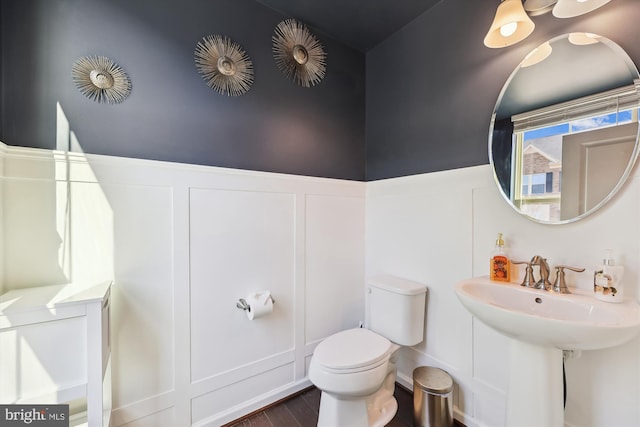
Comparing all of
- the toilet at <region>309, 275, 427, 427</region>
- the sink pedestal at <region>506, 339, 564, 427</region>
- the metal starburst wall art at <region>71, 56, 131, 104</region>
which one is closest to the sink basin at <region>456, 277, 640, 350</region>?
the sink pedestal at <region>506, 339, 564, 427</region>

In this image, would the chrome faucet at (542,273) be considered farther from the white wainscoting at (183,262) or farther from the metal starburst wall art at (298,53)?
the metal starburst wall art at (298,53)

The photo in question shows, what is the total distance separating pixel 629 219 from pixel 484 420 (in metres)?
1.20

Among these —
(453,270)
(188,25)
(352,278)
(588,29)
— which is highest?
(188,25)

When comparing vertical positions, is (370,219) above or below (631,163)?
below

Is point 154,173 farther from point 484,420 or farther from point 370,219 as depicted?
point 484,420

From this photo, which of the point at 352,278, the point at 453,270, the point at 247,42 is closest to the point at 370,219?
the point at 352,278

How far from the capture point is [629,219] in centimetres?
101

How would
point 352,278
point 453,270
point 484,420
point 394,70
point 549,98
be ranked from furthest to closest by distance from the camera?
point 352,278 → point 394,70 → point 453,270 → point 484,420 → point 549,98

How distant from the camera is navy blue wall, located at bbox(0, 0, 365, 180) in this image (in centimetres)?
112

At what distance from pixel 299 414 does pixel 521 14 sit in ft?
7.85

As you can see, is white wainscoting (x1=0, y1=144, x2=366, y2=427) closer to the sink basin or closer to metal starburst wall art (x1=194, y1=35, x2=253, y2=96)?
metal starburst wall art (x1=194, y1=35, x2=253, y2=96)

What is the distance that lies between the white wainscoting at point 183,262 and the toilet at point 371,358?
0.39 m

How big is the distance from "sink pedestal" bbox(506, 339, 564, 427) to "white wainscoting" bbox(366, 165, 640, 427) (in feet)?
0.13

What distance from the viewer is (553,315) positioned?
1075 millimetres
